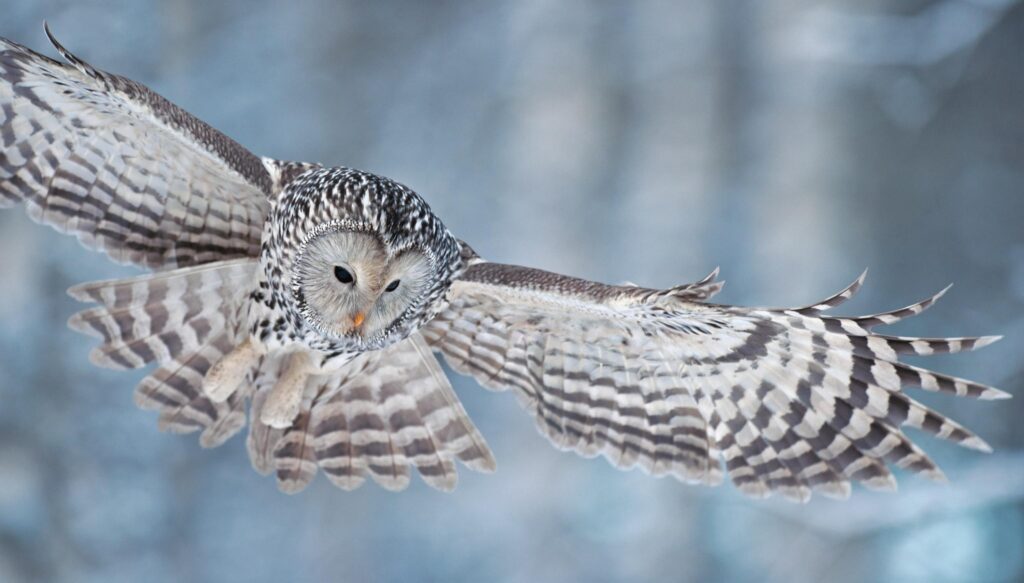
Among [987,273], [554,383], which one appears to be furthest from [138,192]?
[987,273]

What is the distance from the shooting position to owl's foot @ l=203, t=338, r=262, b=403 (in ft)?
7.48

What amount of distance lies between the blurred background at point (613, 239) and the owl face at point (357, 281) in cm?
117

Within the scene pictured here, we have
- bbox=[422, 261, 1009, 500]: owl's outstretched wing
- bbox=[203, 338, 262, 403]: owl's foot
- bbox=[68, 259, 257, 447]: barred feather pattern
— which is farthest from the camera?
bbox=[68, 259, 257, 447]: barred feather pattern

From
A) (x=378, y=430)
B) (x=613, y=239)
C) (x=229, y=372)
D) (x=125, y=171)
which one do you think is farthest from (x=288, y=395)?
(x=613, y=239)

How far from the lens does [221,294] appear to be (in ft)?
8.21

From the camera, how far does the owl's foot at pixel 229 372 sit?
2279mm

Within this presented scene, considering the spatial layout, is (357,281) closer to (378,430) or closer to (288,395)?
(288,395)

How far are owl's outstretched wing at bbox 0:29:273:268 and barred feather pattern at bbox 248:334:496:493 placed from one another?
1.34 ft

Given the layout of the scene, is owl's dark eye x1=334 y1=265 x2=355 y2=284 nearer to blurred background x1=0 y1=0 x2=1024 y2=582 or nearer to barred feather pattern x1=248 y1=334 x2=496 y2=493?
barred feather pattern x1=248 y1=334 x2=496 y2=493

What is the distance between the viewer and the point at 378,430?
8.44 feet

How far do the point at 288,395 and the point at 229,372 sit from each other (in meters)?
0.15

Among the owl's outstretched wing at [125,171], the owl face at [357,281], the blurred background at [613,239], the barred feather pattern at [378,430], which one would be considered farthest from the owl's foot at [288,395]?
the blurred background at [613,239]

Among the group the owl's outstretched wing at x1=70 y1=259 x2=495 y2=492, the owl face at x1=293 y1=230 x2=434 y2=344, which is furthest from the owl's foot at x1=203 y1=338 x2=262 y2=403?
the owl face at x1=293 y1=230 x2=434 y2=344

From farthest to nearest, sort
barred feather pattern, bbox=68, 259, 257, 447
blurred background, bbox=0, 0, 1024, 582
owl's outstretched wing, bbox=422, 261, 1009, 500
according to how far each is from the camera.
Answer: blurred background, bbox=0, 0, 1024, 582
barred feather pattern, bbox=68, 259, 257, 447
owl's outstretched wing, bbox=422, 261, 1009, 500
